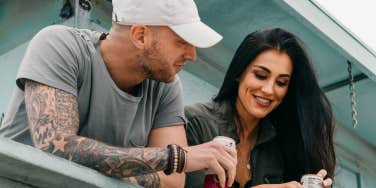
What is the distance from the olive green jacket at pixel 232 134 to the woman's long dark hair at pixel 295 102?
63 mm

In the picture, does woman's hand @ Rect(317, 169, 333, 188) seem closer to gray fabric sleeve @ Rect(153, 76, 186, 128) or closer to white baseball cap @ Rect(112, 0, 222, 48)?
gray fabric sleeve @ Rect(153, 76, 186, 128)

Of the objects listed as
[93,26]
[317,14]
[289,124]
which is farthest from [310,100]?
[93,26]

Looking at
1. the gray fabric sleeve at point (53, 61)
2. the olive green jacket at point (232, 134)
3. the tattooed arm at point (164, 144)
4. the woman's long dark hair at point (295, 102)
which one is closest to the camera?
the gray fabric sleeve at point (53, 61)

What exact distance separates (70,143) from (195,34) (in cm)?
68

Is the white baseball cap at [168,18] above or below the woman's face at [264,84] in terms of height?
above

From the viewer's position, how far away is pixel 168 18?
2.37 metres

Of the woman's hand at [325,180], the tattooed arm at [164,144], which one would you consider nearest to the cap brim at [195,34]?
the tattooed arm at [164,144]

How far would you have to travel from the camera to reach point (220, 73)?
4602mm

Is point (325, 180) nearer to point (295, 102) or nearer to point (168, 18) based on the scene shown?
point (295, 102)

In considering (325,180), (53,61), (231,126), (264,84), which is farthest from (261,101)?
(53,61)

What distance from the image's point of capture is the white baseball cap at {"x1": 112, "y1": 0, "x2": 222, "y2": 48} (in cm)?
236

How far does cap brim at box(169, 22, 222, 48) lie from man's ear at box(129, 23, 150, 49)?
0.11m

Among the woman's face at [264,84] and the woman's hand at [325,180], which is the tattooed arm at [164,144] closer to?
the woman's face at [264,84]

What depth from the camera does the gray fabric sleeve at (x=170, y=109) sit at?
2517 mm
